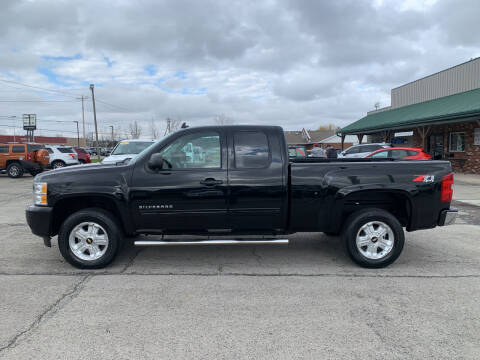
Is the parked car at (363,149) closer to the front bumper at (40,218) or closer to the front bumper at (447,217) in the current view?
the front bumper at (447,217)

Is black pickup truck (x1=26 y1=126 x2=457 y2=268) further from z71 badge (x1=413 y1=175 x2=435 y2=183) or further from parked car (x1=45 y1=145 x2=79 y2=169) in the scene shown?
parked car (x1=45 y1=145 x2=79 y2=169)

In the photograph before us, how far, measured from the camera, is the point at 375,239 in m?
4.55

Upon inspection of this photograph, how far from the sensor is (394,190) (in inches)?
178

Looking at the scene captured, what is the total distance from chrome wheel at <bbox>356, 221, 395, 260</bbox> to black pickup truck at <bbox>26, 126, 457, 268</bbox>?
13mm

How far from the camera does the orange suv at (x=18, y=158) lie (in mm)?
17922

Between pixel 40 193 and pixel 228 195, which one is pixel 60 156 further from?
pixel 228 195

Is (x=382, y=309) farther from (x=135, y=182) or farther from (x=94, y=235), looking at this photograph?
(x=94, y=235)

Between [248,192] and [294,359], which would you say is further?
[248,192]

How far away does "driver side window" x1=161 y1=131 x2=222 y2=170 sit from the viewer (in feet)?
14.8

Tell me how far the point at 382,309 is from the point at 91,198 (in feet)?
11.9

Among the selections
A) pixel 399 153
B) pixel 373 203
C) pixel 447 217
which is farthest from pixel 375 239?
pixel 399 153

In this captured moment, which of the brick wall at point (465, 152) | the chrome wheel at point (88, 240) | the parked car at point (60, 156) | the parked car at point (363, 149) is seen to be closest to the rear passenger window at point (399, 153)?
the parked car at point (363, 149)

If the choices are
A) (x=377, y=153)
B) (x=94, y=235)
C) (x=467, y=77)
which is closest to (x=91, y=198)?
(x=94, y=235)

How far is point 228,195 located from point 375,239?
6.50 ft
